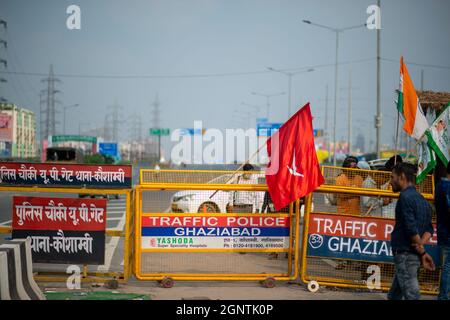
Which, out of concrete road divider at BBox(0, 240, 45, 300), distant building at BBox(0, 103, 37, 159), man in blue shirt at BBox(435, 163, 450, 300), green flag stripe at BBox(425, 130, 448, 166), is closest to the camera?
concrete road divider at BBox(0, 240, 45, 300)

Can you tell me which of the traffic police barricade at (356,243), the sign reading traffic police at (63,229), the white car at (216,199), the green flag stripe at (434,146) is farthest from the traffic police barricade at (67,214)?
the green flag stripe at (434,146)

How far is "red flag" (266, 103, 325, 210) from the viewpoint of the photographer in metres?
7.92

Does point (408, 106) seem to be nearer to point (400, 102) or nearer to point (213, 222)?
point (400, 102)

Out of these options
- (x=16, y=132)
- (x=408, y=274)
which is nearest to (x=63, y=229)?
(x=408, y=274)

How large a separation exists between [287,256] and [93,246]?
303 centimetres

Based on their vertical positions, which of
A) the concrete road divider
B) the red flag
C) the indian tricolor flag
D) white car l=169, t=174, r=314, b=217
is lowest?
the concrete road divider

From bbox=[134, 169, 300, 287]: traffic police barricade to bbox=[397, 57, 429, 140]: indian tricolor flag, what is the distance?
2.16 metres

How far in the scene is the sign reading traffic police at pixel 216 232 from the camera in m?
8.00

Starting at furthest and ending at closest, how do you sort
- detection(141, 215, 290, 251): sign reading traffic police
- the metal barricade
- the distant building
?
1. the distant building
2. detection(141, 215, 290, 251): sign reading traffic police
3. the metal barricade

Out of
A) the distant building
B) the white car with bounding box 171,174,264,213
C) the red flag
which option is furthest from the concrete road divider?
the distant building

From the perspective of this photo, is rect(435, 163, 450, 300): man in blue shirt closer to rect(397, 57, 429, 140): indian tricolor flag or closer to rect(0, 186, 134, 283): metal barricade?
rect(397, 57, 429, 140): indian tricolor flag

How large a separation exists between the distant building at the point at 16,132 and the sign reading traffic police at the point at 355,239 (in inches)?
2793

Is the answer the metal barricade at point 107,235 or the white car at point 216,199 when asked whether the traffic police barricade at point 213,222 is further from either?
the metal barricade at point 107,235

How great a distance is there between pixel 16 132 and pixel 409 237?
117729mm
